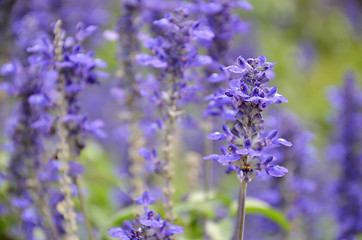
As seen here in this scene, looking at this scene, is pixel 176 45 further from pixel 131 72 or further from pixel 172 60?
pixel 131 72

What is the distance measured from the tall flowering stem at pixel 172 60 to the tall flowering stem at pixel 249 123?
19.2 inches

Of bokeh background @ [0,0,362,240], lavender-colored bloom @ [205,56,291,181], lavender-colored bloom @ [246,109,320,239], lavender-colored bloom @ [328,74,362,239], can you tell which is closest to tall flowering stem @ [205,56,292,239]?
lavender-colored bloom @ [205,56,291,181]

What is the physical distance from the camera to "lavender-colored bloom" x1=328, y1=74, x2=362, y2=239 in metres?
4.12

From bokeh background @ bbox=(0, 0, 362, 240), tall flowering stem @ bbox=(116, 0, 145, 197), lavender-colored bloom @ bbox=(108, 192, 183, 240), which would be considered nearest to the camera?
lavender-colored bloom @ bbox=(108, 192, 183, 240)

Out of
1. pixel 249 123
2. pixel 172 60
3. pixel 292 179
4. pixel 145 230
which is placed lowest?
pixel 145 230

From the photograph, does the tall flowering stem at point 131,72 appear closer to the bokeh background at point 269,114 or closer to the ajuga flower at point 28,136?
the bokeh background at point 269,114

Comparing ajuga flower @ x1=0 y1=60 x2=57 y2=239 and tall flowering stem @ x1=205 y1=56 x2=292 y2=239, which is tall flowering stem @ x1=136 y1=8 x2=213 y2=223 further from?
ajuga flower @ x1=0 y1=60 x2=57 y2=239

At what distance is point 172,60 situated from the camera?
2500 millimetres

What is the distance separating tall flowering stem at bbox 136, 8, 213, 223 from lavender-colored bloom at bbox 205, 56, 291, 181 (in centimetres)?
49

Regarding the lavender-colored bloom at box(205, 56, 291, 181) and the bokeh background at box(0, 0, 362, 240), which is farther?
the bokeh background at box(0, 0, 362, 240)

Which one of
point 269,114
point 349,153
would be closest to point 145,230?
point 349,153

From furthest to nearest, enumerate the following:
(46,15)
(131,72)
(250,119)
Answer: (46,15) < (131,72) < (250,119)

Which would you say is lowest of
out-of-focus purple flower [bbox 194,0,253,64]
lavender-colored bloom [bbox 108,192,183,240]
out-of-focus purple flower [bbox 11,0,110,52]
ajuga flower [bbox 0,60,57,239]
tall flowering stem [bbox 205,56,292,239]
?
lavender-colored bloom [bbox 108,192,183,240]

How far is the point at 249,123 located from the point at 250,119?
0.02 meters
